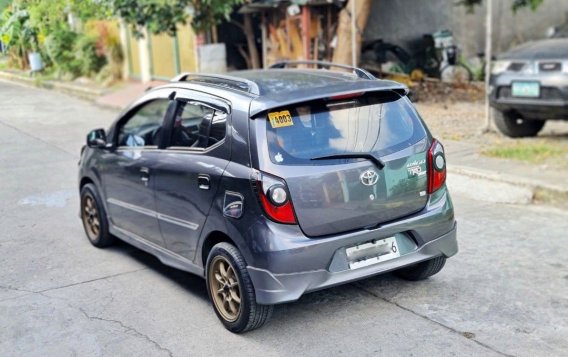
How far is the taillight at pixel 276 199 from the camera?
13.6 ft

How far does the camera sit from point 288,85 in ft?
15.4

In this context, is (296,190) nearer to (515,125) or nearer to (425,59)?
(515,125)

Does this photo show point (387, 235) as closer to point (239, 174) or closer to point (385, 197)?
point (385, 197)

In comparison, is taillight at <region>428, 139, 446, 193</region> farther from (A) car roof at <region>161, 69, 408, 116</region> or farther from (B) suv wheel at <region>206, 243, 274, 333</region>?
(B) suv wheel at <region>206, 243, 274, 333</region>

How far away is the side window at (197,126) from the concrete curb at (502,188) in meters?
3.58

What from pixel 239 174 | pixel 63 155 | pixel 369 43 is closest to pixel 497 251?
pixel 239 174

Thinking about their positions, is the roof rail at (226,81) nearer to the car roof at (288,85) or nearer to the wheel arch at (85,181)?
the car roof at (288,85)

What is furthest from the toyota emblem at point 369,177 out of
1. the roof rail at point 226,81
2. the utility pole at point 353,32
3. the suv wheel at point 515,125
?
the utility pole at point 353,32

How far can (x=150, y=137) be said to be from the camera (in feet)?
19.9

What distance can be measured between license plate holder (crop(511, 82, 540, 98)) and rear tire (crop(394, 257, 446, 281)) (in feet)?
14.9

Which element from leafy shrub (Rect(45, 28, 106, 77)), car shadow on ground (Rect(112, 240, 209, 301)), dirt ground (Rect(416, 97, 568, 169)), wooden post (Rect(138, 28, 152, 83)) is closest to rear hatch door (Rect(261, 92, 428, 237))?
car shadow on ground (Rect(112, 240, 209, 301))

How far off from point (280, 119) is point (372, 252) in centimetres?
103

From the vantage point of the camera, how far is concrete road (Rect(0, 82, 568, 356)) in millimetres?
4289

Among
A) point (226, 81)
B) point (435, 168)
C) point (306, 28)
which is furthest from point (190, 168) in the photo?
point (306, 28)
